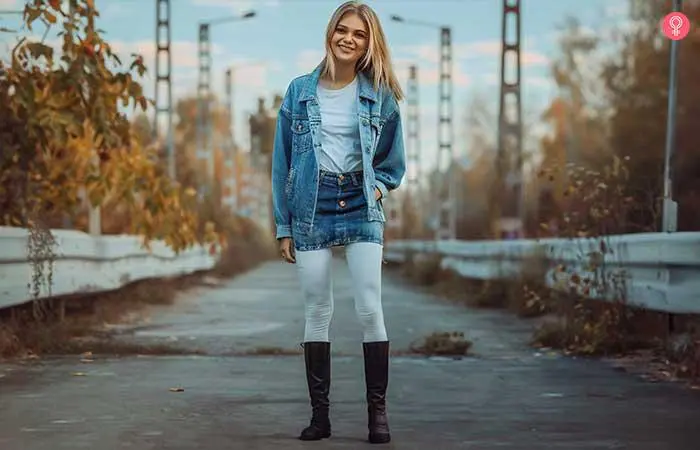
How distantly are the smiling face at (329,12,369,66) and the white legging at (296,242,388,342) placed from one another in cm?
83

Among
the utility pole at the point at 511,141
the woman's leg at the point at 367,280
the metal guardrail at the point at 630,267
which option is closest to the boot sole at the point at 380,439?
the woman's leg at the point at 367,280

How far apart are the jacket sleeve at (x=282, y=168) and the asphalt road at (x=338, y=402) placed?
3.07 ft

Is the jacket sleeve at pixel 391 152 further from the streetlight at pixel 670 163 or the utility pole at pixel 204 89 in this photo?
the utility pole at pixel 204 89

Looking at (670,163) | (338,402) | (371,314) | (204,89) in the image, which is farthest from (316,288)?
(204,89)

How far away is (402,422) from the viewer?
23.2ft

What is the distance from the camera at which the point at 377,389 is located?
21.5ft


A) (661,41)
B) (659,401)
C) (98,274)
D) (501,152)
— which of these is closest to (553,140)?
(661,41)

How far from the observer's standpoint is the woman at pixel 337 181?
6559 millimetres

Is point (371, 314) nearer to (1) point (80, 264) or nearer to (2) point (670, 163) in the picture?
(2) point (670, 163)

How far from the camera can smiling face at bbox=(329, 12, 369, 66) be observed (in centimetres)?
658

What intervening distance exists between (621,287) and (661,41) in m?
37.4

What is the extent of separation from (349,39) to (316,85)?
0.84 feet

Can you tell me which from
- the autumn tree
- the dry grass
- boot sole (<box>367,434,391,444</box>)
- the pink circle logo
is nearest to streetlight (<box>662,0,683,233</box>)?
the pink circle logo

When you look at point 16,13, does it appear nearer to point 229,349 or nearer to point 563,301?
point 229,349
